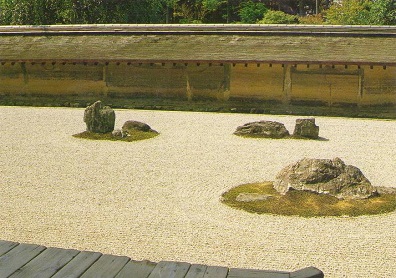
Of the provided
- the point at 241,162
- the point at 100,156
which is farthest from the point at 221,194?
the point at 100,156

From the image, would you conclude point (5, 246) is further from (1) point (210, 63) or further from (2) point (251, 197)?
(1) point (210, 63)

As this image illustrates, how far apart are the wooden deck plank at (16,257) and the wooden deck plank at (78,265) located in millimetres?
301

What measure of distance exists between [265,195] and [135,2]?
3184 centimetres

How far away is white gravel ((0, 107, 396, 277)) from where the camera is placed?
6.93 metres

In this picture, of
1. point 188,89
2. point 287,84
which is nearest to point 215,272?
point 287,84

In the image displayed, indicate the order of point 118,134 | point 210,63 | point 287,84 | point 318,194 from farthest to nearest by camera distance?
point 210,63, point 287,84, point 118,134, point 318,194

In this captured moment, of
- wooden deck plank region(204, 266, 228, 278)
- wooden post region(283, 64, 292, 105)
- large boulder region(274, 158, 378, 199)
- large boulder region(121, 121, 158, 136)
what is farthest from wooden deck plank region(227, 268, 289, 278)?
wooden post region(283, 64, 292, 105)

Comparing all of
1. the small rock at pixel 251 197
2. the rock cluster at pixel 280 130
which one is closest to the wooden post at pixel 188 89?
the rock cluster at pixel 280 130

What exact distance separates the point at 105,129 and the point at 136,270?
12.0 m

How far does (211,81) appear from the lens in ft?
69.2

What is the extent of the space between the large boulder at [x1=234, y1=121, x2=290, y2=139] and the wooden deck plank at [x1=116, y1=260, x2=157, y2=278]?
1173cm

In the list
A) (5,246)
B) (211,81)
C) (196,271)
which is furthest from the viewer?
(211,81)

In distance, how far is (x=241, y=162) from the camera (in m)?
12.1

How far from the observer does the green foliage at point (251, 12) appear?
4291 centimetres
